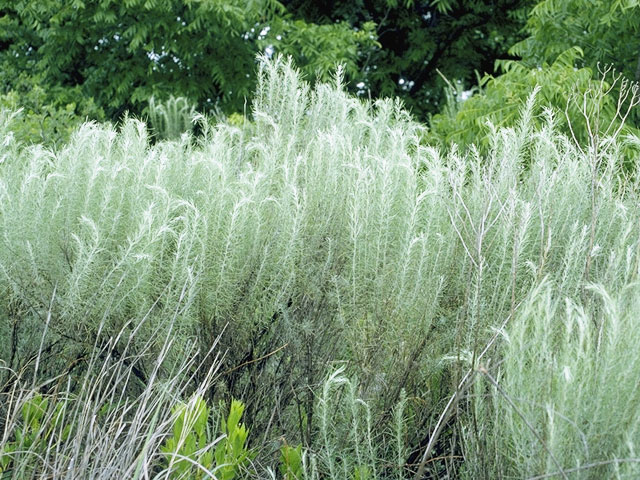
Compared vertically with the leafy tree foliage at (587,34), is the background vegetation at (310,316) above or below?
below

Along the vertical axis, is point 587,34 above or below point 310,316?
above

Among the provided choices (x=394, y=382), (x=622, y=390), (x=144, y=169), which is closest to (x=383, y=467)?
(x=394, y=382)

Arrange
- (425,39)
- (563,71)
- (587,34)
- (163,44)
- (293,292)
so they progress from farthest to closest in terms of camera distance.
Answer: (425,39)
(163,44)
(587,34)
(563,71)
(293,292)

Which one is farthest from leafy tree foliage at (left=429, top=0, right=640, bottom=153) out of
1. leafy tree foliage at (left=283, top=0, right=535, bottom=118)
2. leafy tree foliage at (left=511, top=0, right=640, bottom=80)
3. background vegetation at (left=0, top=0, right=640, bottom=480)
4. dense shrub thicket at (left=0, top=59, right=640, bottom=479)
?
leafy tree foliage at (left=283, top=0, right=535, bottom=118)

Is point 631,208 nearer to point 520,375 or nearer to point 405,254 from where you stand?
point 405,254

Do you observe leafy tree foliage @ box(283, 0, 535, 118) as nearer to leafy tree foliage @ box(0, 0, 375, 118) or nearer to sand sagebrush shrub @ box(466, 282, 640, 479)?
leafy tree foliage @ box(0, 0, 375, 118)

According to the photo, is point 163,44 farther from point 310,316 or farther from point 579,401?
point 579,401

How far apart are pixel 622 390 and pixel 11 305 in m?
2.25

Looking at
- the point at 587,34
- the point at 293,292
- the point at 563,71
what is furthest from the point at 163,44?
the point at 293,292

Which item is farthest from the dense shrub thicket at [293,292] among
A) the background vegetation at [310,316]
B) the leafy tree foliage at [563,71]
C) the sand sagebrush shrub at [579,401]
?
the leafy tree foliage at [563,71]

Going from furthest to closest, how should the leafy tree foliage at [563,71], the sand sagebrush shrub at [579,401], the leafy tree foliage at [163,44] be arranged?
1. the leafy tree foliage at [163,44]
2. the leafy tree foliage at [563,71]
3. the sand sagebrush shrub at [579,401]

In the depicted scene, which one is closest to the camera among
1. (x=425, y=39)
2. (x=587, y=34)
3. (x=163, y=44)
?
(x=587, y=34)

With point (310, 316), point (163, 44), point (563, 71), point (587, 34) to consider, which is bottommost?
point (310, 316)

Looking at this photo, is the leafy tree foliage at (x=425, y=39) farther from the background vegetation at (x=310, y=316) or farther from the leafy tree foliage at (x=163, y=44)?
the background vegetation at (x=310, y=316)
